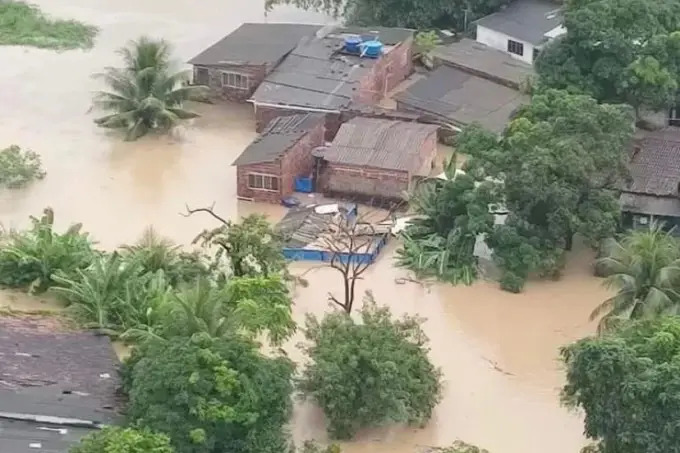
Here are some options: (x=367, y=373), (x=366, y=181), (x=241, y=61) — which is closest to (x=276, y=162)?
(x=366, y=181)

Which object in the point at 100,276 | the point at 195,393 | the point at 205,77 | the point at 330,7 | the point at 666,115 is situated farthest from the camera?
the point at 330,7

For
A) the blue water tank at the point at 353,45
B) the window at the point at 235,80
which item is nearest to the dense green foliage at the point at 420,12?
the blue water tank at the point at 353,45

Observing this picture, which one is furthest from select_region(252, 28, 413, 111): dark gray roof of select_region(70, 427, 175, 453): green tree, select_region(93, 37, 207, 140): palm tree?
select_region(70, 427, 175, 453): green tree

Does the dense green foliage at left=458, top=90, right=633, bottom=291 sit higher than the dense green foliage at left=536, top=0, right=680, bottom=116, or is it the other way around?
the dense green foliage at left=536, top=0, right=680, bottom=116

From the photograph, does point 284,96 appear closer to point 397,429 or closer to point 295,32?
point 295,32

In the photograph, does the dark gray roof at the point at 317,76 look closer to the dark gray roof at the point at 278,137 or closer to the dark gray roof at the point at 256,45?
the dark gray roof at the point at 256,45

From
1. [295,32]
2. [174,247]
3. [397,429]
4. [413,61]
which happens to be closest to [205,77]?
[295,32]

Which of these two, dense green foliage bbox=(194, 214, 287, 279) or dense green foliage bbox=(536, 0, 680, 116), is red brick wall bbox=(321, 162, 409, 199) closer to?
dense green foliage bbox=(536, 0, 680, 116)
